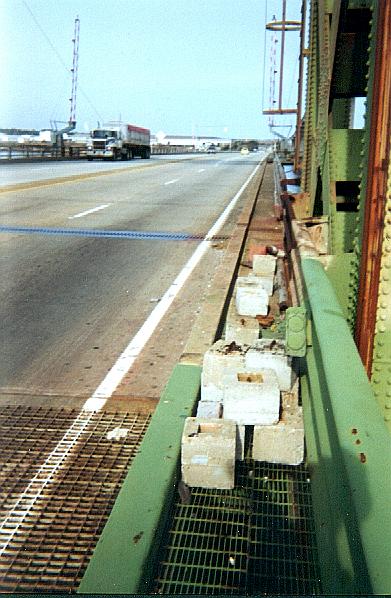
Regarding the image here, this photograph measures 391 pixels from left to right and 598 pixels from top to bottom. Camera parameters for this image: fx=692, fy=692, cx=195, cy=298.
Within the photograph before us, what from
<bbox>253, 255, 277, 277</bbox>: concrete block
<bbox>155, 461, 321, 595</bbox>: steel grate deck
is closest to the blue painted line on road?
<bbox>253, 255, 277, 277</bbox>: concrete block

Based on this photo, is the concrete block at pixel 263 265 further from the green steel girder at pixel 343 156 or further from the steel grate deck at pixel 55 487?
the steel grate deck at pixel 55 487

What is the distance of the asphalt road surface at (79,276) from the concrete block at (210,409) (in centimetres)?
114

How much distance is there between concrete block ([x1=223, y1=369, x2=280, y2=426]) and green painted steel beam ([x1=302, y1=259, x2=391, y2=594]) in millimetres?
668

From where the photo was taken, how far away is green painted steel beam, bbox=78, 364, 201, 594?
268 centimetres

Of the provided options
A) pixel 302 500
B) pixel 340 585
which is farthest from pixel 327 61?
pixel 340 585

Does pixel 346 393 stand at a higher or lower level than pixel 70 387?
higher

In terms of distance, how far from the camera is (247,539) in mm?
3369

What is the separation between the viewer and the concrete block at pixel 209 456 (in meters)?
3.66

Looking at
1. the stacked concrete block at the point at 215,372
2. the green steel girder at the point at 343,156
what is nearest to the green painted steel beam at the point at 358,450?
the stacked concrete block at the point at 215,372

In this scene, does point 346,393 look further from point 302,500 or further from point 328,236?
point 328,236

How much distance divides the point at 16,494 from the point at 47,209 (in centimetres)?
1345

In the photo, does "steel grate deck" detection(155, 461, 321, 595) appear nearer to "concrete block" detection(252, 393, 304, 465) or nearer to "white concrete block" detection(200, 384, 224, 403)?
"concrete block" detection(252, 393, 304, 465)

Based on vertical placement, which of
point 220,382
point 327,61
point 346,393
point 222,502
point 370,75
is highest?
point 327,61

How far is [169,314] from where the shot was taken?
7.42 metres
